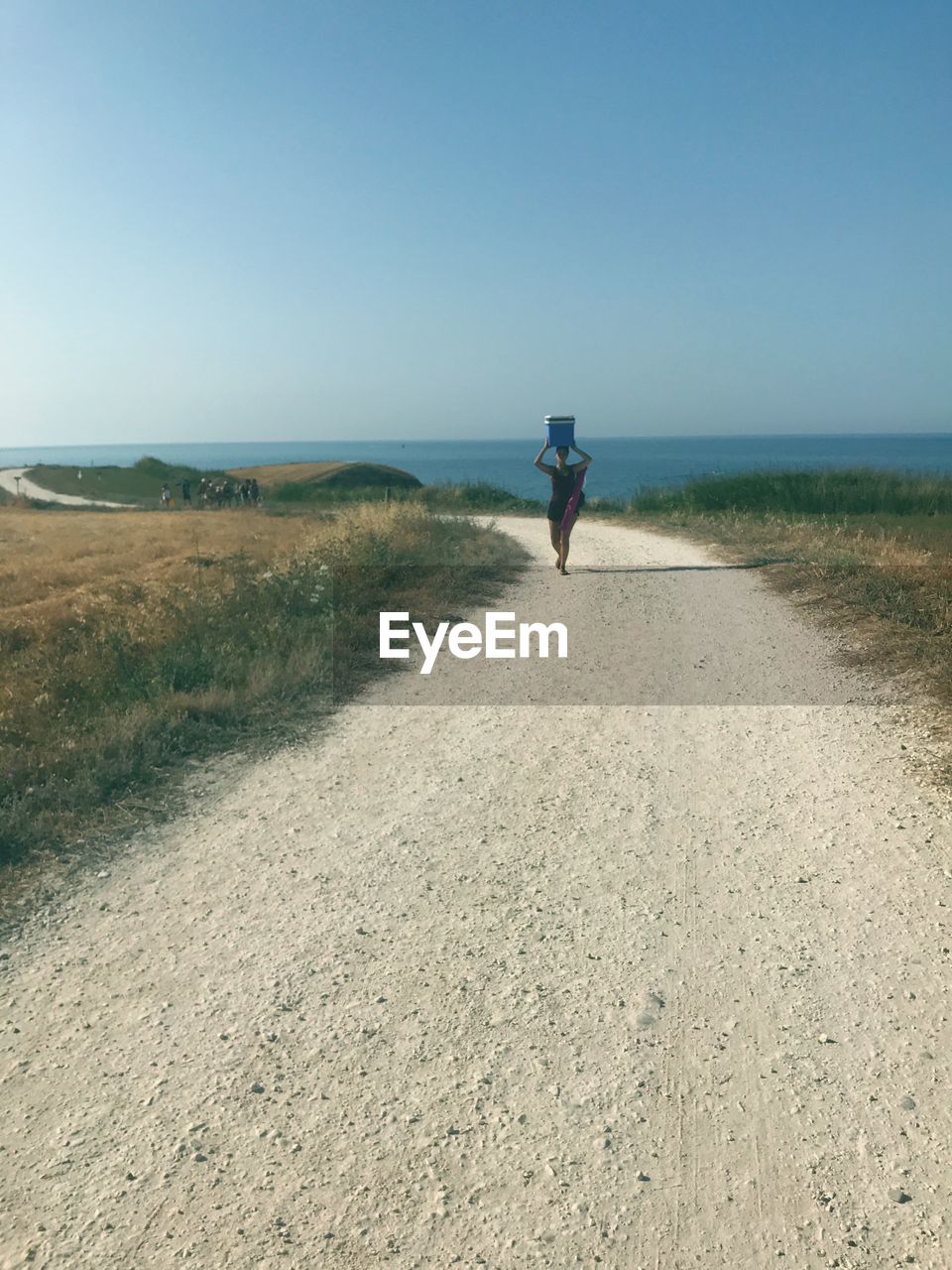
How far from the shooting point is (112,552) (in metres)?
20.3

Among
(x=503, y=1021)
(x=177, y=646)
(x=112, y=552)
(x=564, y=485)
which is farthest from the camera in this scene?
(x=112, y=552)

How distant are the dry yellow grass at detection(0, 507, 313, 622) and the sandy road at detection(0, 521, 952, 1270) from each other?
7980 millimetres

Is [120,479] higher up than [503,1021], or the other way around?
[120,479]

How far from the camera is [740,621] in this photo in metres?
11.1

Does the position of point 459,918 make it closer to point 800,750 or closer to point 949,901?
point 949,901

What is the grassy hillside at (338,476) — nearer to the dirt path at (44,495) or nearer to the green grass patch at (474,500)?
the dirt path at (44,495)

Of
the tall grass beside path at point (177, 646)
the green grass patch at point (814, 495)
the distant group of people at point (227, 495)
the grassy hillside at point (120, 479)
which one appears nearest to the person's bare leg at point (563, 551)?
the tall grass beside path at point (177, 646)

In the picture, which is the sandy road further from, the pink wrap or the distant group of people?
the distant group of people

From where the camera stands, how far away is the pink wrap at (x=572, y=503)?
14.2m

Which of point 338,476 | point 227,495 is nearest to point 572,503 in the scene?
point 227,495

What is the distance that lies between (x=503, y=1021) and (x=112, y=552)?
1850cm

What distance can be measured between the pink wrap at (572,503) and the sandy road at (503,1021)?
781 centimetres

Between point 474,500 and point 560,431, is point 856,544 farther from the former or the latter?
point 474,500

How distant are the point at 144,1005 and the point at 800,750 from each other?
466 centimetres
